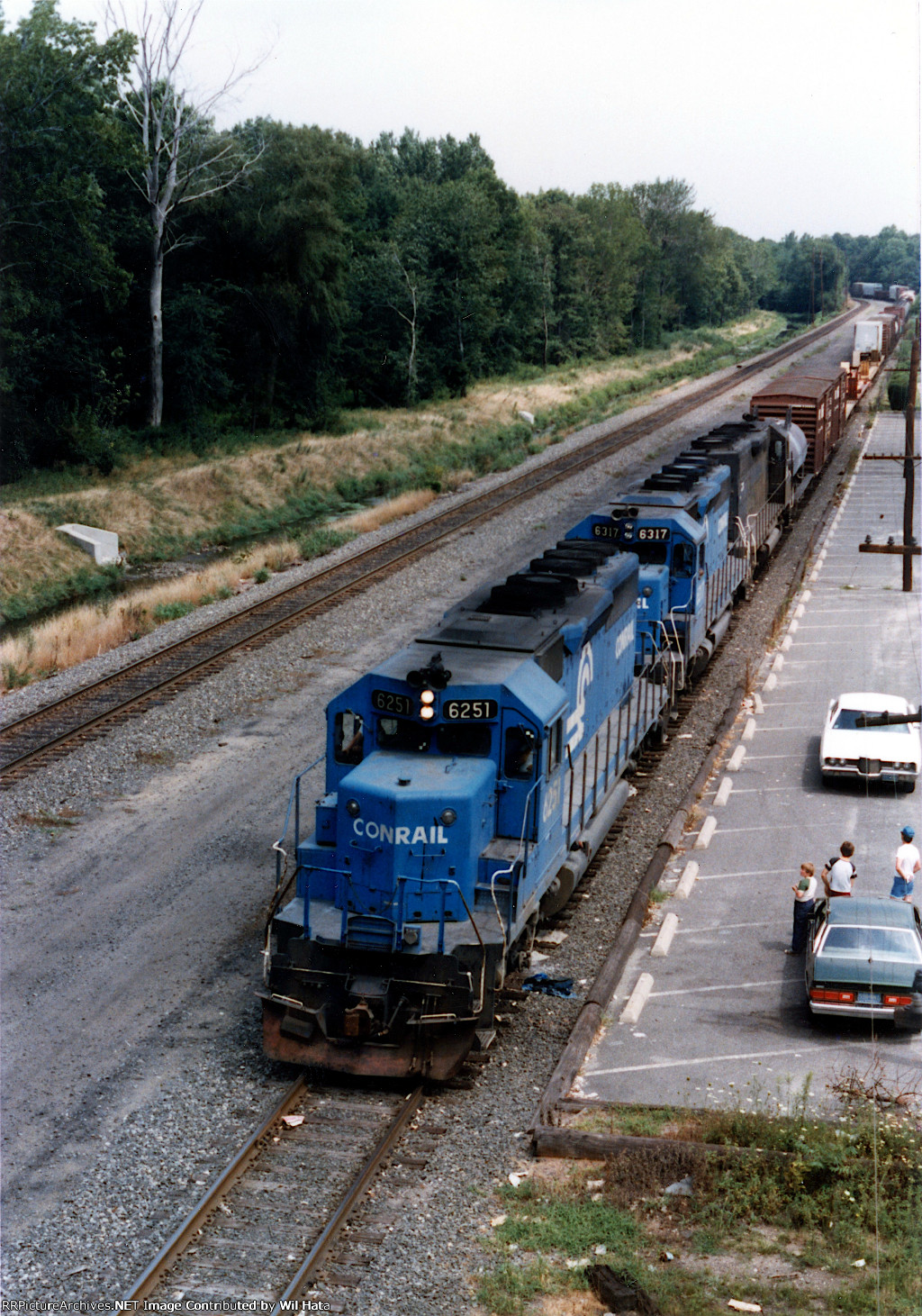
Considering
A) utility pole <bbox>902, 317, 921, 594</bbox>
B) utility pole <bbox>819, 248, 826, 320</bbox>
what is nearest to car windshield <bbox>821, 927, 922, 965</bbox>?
utility pole <bbox>902, 317, 921, 594</bbox>

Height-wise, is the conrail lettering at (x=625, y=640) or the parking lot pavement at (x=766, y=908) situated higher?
the conrail lettering at (x=625, y=640)

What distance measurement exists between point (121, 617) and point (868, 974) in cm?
2287

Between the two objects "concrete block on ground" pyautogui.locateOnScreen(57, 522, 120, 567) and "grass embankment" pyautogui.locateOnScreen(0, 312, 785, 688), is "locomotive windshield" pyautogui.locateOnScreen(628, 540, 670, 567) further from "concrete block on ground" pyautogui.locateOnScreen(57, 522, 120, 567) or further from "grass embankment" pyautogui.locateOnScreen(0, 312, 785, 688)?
"concrete block on ground" pyautogui.locateOnScreen(57, 522, 120, 567)

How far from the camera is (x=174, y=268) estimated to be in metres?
61.0

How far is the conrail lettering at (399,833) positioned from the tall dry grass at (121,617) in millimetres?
16847

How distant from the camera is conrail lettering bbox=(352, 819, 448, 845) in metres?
12.6

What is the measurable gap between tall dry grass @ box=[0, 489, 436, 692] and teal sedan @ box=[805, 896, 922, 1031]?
19150 mm

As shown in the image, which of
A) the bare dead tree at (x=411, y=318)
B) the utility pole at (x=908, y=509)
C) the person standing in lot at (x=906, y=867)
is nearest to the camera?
the person standing in lot at (x=906, y=867)

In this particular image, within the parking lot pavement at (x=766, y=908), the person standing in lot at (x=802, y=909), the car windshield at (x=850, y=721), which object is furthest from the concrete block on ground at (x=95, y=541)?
the person standing in lot at (x=802, y=909)

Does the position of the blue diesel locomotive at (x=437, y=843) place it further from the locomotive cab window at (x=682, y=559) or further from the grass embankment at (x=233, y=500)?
the grass embankment at (x=233, y=500)

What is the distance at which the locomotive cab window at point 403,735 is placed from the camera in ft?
45.0

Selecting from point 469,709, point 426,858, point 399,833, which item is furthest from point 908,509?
point 399,833

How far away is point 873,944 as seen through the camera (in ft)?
46.3

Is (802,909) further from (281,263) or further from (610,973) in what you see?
(281,263)
